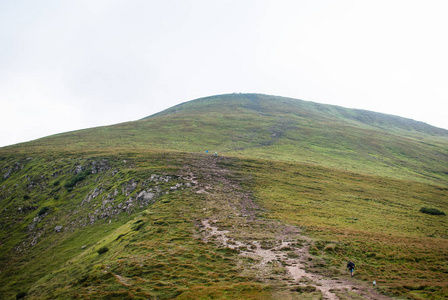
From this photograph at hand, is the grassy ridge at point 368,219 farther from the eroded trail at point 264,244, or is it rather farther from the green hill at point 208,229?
the eroded trail at point 264,244

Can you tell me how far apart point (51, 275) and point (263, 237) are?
26.7 meters

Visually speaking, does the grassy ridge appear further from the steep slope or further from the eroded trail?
the steep slope

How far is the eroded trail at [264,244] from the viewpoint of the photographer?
19.2 m

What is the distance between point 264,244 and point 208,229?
8154 mm

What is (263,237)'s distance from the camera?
30453 millimetres

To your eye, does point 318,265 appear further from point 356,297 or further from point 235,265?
point 235,265

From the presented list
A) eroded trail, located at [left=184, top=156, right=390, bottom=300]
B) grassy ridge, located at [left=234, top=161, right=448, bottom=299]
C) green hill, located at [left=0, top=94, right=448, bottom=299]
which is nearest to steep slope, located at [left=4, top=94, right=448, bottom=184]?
green hill, located at [left=0, top=94, right=448, bottom=299]

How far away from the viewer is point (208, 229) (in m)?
32.1

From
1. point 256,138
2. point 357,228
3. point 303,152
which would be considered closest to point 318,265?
point 357,228

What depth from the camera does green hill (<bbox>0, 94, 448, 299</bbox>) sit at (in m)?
20.6

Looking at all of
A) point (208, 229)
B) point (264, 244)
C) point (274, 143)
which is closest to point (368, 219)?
point (264, 244)

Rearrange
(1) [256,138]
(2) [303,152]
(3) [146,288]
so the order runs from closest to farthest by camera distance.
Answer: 1. (3) [146,288]
2. (2) [303,152]
3. (1) [256,138]

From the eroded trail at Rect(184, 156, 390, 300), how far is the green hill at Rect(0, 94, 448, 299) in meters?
0.18

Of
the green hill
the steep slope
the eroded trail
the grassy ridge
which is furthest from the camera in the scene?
the steep slope
